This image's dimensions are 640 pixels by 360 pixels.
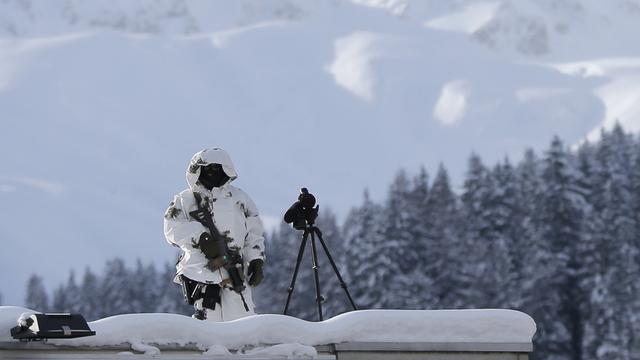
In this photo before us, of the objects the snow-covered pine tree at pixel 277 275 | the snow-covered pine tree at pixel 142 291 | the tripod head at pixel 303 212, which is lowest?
the tripod head at pixel 303 212

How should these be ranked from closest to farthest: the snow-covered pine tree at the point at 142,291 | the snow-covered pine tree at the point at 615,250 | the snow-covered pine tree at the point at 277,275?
the snow-covered pine tree at the point at 615,250, the snow-covered pine tree at the point at 277,275, the snow-covered pine tree at the point at 142,291

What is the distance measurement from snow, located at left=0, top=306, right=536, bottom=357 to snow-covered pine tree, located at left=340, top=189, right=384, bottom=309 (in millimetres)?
65715

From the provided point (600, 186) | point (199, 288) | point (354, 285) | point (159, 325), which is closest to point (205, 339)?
point (159, 325)

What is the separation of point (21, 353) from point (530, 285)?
231 feet

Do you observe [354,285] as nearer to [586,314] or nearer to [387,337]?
[586,314]

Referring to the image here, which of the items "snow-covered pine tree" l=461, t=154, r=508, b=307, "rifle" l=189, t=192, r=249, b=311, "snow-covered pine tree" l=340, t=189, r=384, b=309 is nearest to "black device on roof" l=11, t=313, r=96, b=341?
"rifle" l=189, t=192, r=249, b=311

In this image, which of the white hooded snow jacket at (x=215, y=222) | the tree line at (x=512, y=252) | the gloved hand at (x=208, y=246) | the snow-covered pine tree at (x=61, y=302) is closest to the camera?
the gloved hand at (x=208, y=246)

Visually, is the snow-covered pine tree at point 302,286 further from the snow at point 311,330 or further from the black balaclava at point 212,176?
the snow at point 311,330

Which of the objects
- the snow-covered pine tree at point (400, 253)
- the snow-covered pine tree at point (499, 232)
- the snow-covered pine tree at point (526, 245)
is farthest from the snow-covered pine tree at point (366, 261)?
the snow-covered pine tree at point (526, 245)

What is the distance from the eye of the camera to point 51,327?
39.7ft

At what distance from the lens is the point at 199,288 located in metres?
16.8

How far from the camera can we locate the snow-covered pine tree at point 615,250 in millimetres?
75188

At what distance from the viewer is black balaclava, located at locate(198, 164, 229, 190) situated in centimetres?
1706

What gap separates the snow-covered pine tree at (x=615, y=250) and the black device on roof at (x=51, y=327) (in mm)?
61963
